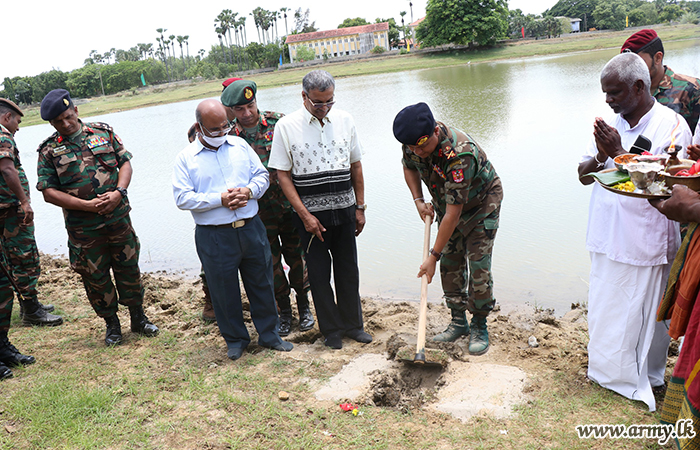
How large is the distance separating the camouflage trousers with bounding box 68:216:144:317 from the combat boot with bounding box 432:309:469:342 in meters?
2.55

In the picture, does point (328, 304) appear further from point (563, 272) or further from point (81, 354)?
point (563, 272)

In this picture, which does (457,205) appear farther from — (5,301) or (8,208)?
(8,208)

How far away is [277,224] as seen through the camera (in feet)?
13.3

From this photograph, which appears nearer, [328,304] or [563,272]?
[328,304]

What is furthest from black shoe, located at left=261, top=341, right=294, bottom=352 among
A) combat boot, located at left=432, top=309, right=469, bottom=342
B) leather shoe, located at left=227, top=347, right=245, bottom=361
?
combat boot, located at left=432, top=309, right=469, bottom=342

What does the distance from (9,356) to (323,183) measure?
2.76m

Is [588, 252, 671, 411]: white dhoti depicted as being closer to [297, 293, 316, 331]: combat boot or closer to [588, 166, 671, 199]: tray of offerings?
[588, 166, 671, 199]: tray of offerings

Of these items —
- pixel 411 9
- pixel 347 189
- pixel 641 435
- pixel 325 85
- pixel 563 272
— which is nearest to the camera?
pixel 641 435

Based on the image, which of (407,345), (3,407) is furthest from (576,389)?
(3,407)

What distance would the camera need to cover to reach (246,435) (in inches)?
105

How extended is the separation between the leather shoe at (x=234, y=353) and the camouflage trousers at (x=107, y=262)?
1.07 metres

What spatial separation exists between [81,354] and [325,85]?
2.88 metres

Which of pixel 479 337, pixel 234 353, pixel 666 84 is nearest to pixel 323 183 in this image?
pixel 234 353

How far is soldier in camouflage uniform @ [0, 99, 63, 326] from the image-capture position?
13.8ft
